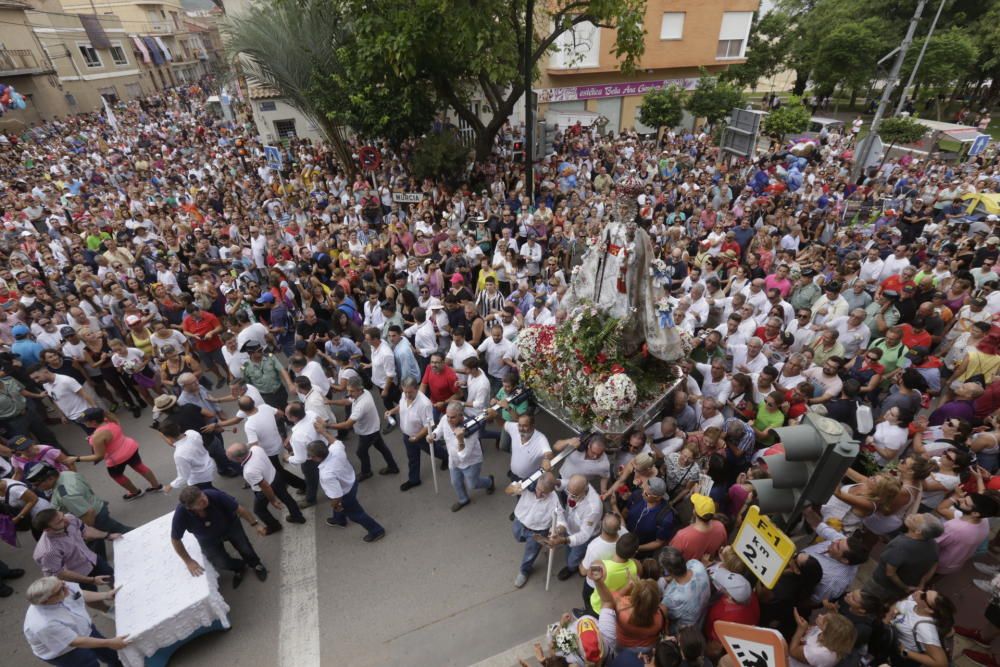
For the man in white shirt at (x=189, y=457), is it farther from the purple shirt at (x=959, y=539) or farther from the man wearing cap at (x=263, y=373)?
the purple shirt at (x=959, y=539)

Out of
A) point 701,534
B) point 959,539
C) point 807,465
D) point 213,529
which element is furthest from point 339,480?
point 959,539

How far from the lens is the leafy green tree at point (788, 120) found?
19.9 meters

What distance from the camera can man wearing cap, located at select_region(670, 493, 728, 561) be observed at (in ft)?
13.7

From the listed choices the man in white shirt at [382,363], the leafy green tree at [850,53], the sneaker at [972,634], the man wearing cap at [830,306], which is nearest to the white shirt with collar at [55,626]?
the man in white shirt at [382,363]

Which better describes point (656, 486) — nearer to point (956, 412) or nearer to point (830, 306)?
point (956, 412)

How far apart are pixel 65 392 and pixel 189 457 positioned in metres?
3.27

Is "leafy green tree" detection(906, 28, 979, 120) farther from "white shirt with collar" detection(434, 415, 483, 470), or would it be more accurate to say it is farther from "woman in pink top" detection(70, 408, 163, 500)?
"woman in pink top" detection(70, 408, 163, 500)

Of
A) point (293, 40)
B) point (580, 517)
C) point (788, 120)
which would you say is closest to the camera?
point (580, 517)

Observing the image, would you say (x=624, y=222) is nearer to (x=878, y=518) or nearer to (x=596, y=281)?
(x=596, y=281)

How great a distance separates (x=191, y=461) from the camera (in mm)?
5566

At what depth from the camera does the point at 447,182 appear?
1709 centimetres

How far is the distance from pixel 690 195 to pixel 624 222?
350 inches

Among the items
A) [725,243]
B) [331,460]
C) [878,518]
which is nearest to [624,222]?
[878,518]

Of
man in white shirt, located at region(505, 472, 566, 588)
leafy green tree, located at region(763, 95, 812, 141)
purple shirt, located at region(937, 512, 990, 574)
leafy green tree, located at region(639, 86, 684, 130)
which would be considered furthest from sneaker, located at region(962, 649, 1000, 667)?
leafy green tree, located at region(639, 86, 684, 130)
